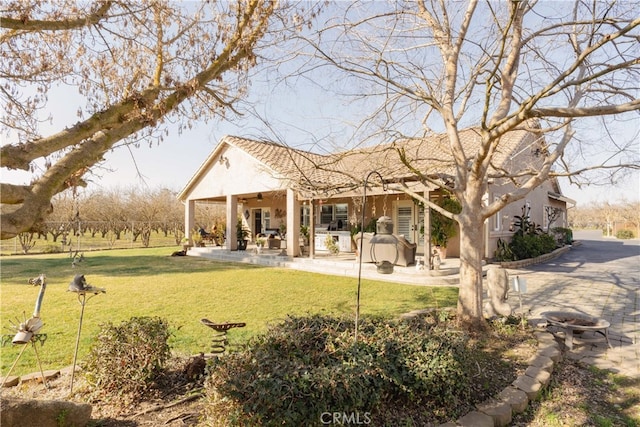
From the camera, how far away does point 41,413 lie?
2666mm

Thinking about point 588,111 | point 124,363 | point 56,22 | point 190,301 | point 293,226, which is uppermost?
point 56,22

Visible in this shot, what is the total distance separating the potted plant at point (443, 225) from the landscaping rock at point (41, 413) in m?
13.0

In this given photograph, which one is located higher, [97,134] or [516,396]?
[97,134]

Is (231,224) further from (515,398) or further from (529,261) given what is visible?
(515,398)

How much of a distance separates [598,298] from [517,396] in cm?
712

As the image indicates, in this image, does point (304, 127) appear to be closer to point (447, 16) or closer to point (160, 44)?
point (160, 44)

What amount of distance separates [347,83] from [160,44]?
107 inches

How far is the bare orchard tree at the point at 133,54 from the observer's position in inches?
135

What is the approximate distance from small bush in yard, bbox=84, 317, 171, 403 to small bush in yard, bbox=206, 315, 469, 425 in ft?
3.45

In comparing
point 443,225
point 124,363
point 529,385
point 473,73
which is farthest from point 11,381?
point 443,225

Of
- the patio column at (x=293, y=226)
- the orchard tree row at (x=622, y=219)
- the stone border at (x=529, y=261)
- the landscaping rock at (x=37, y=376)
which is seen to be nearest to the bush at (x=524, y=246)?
the stone border at (x=529, y=261)

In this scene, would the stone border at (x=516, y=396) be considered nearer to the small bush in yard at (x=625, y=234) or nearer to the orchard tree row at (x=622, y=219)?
the orchard tree row at (x=622, y=219)

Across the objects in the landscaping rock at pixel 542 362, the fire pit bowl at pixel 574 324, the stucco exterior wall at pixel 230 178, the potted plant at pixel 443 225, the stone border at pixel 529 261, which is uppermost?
the stucco exterior wall at pixel 230 178

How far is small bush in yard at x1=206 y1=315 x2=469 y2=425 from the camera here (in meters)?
2.60
